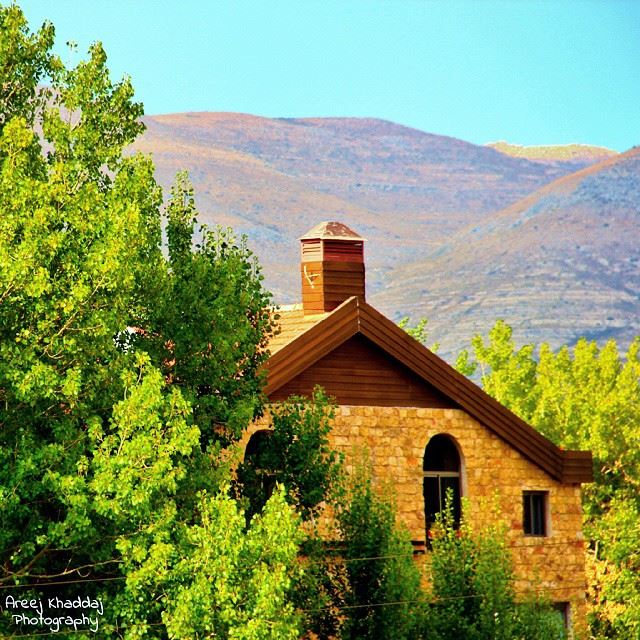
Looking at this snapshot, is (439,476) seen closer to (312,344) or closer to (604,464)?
(312,344)

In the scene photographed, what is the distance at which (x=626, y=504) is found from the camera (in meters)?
43.3

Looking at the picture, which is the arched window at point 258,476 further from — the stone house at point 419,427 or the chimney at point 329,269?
the chimney at point 329,269

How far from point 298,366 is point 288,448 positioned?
17.3 ft

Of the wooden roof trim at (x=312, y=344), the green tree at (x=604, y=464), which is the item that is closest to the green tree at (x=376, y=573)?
the wooden roof trim at (x=312, y=344)

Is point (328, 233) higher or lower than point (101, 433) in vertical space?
higher

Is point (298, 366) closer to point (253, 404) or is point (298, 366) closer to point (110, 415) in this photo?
point (253, 404)

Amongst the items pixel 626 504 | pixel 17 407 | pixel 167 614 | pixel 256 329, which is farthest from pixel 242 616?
pixel 626 504

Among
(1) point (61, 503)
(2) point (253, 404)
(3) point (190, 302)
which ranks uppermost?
(3) point (190, 302)

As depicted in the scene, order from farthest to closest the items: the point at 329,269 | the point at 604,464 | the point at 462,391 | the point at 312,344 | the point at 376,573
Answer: the point at 604,464 < the point at 329,269 < the point at 462,391 < the point at 312,344 < the point at 376,573

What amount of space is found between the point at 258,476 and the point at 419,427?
7.92 meters

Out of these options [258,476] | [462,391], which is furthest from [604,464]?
[258,476]

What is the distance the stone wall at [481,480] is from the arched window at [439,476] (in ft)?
0.84

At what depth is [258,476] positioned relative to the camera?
90.0 ft

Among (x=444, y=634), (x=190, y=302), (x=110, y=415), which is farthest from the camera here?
(x=444, y=634)
